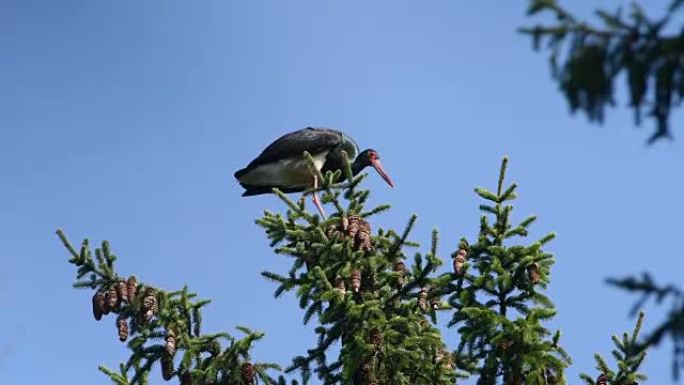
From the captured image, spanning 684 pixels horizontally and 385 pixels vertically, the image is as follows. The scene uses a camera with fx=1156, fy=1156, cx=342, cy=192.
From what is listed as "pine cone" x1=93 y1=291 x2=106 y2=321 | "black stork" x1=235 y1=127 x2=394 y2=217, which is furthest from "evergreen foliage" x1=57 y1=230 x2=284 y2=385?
"black stork" x1=235 y1=127 x2=394 y2=217

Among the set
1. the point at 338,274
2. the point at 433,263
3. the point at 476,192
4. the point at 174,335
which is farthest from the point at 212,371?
the point at 476,192

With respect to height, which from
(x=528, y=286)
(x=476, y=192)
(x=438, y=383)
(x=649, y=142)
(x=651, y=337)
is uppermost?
(x=476, y=192)

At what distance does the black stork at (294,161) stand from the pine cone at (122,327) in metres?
4.70

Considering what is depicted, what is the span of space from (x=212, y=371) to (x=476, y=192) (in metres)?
2.11

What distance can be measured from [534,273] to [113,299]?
282 cm

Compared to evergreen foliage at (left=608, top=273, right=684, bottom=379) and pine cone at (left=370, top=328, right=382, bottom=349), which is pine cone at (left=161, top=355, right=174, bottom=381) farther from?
evergreen foliage at (left=608, top=273, right=684, bottom=379)

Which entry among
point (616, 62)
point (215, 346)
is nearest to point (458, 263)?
point (215, 346)

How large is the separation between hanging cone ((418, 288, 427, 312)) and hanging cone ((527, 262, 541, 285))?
72cm

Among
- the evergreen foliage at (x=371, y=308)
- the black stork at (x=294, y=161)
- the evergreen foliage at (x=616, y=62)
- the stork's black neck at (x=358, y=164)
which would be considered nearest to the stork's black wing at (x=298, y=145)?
the black stork at (x=294, y=161)

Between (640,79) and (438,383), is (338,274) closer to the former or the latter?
(438,383)

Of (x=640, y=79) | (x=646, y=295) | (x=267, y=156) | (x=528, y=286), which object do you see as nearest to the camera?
(x=646, y=295)

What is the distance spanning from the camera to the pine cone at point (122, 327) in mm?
7812

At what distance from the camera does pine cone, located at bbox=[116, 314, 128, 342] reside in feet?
25.6

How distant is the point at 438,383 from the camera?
294 inches
